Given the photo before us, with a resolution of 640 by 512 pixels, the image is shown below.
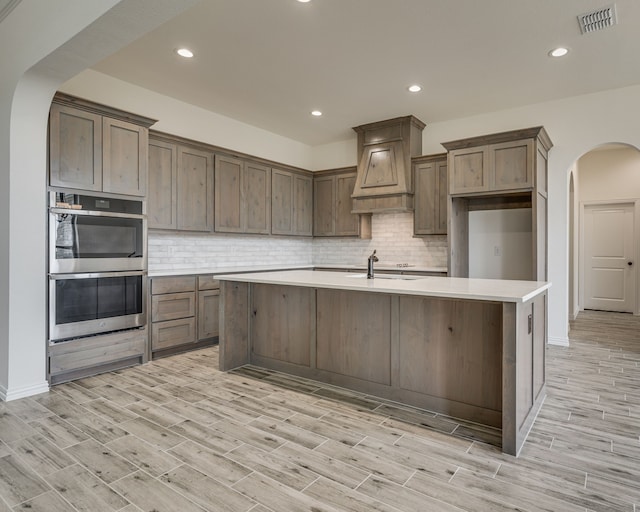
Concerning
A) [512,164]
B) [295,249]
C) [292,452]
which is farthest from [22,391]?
[512,164]

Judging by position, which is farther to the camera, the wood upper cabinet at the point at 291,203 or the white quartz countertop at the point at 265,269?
the wood upper cabinet at the point at 291,203

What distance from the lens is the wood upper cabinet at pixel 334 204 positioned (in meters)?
6.30

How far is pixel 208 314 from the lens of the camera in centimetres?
460

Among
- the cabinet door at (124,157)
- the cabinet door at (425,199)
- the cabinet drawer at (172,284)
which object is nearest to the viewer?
the cabinet door at (124,157)

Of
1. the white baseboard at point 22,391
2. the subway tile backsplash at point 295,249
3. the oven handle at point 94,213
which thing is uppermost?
the oven handle at point 94,213

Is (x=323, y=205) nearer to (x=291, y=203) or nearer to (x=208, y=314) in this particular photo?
(x=291, y=203)

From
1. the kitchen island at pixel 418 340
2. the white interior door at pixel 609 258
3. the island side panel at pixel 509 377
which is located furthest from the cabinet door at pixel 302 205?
the white interior door at pixel 609 258

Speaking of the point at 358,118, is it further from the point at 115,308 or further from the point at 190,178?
the point at 115,308

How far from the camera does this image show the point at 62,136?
329cm

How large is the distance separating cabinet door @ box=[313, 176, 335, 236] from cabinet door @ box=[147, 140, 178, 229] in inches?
104

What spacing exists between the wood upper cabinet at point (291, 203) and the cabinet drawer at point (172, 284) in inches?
71.4

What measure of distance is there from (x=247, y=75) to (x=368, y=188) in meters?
2.41

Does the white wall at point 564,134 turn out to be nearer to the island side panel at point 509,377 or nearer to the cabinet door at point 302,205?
the cabinet door at point 302,205

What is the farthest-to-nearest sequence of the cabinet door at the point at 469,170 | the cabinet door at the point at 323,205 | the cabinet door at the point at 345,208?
the cabinet door at the point at 323,205 < the cabinet door at the point at 345,208 < the cabinet door at the point at 469,170
